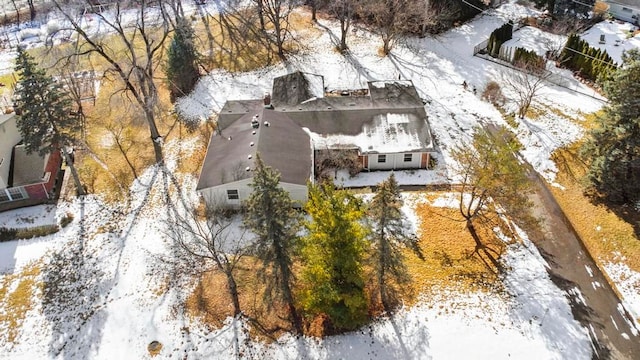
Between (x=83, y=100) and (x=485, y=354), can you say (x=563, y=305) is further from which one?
(x=83, y=100)

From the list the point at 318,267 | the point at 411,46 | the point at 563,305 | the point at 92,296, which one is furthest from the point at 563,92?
the point at 92,296

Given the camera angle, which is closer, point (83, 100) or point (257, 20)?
point (83, 100)

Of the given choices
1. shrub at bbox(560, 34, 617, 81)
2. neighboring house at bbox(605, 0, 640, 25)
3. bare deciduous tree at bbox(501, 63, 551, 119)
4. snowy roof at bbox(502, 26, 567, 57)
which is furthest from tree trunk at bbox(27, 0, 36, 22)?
neighboring house at bbox(605, 0, 640, 25)

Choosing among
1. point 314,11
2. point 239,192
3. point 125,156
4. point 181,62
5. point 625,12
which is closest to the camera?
point 239,192

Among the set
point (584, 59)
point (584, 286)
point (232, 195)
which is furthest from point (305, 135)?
point (584, 59)

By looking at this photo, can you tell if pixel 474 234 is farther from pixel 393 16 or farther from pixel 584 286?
pixel 393 16

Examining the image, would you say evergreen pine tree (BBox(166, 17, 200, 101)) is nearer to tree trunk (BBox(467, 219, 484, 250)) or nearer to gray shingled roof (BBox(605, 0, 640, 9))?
tree trunk (BBox(467, 219, 484, 250))
